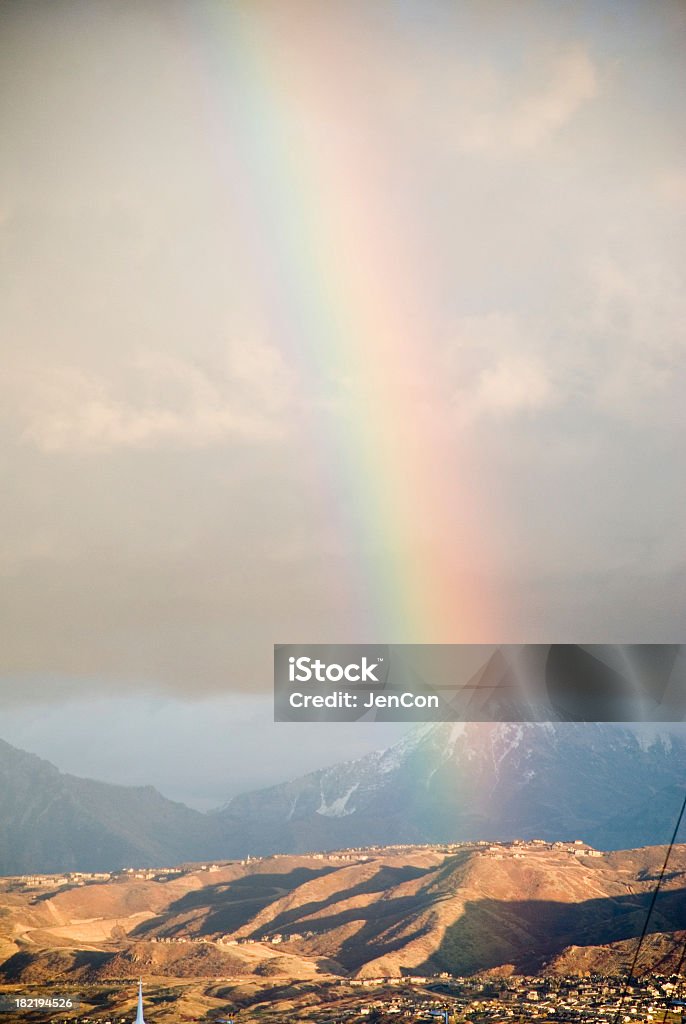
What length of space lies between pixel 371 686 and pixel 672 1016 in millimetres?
21175

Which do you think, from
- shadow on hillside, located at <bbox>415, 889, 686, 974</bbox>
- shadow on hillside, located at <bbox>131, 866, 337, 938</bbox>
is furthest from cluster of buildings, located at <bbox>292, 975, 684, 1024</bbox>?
shadow on hillside, located at <bbox>131, 866, 337, 938</bbox>

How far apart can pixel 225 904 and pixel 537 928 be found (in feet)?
68.4

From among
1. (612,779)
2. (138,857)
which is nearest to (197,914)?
(138,857)

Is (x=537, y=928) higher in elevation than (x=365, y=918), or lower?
lower

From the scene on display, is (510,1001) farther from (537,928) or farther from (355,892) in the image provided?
(355,892)

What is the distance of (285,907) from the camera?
72812 millimetres

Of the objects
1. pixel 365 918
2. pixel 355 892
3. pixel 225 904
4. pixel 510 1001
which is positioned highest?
pixel 355 892

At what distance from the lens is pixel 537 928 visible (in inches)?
2608

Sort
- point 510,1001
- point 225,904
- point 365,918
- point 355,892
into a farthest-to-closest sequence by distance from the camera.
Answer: point 225,904 → point 355,892 → point 365,918 → point 510,1001

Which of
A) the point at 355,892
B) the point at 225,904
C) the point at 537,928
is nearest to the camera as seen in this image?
the point at 537,928

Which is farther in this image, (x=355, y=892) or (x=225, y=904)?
(x=225, y=904)

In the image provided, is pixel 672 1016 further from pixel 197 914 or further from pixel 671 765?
pixel 671 765

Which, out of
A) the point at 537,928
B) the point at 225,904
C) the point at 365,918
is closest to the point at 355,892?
the point at 365,918

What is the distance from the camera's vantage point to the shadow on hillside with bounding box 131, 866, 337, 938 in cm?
7119
